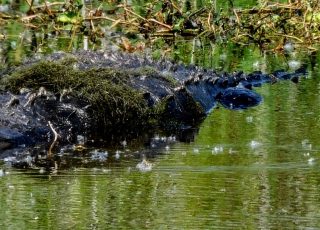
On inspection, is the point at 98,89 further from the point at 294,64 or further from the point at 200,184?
A: the point at 294,64

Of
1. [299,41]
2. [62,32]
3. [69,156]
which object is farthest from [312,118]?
[62,32]

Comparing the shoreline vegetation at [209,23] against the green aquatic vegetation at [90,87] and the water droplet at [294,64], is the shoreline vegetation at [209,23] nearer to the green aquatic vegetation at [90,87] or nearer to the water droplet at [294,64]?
the water droplet at [294,64]

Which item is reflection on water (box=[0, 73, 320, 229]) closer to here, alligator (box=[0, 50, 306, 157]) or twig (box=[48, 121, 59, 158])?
twig (box=[48, 121, 59, 158])

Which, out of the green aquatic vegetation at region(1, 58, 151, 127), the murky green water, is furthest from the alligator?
the murky green water

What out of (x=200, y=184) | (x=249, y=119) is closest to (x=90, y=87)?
(x=249, y=119)

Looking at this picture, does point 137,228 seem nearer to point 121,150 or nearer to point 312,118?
point 121,150

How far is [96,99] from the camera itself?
797cm

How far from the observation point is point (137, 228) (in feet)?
15.7

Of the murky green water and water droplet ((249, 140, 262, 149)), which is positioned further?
water droplet ((249, 140, 262, 149))

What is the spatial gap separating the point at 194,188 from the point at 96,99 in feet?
7.90

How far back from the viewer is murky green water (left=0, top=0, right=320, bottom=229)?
498 centimetres

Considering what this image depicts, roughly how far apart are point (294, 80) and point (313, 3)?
3.76 m

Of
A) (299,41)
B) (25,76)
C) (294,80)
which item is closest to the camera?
(25,76)

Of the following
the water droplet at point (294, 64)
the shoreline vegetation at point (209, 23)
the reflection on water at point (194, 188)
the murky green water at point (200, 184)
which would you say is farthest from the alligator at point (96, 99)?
the shoreline vegetation at point (209, 23)
